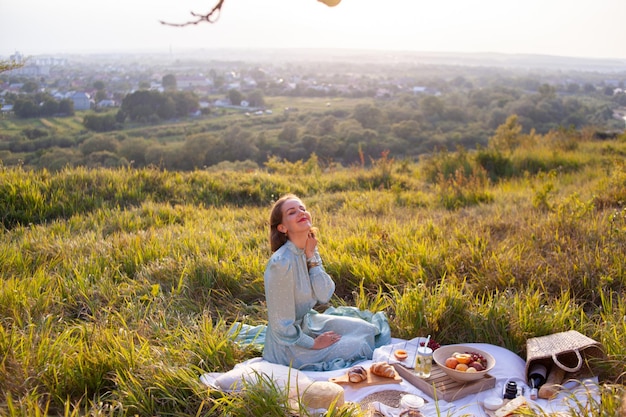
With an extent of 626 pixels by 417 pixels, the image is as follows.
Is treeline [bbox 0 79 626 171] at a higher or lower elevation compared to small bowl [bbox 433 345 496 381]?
lower

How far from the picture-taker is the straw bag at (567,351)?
134 inches

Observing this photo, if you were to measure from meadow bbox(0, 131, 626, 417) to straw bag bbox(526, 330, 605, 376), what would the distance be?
0.10 m

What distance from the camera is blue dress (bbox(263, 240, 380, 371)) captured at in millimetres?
3672

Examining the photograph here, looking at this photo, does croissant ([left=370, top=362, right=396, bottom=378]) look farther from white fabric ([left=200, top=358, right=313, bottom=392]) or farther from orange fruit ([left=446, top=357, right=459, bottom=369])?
white fabric ([left=200, top=358, right=313, bottom=392])

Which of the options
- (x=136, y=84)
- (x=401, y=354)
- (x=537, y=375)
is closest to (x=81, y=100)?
(x=136, y=84)

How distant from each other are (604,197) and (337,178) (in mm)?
4868

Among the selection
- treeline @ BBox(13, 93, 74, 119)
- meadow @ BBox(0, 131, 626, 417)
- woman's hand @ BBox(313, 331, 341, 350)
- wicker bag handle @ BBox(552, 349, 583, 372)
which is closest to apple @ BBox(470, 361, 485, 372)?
wicker bag handle @ BBox(552, 349, 583, 372)

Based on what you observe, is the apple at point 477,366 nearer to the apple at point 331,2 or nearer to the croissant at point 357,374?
the croissant at point 357,374

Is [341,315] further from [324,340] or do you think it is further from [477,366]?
[477,366]

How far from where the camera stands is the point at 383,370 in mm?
3545

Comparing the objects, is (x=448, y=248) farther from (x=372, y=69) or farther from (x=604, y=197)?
(x=372, y=69)

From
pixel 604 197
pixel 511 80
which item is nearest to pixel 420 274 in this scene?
pixel 604 197

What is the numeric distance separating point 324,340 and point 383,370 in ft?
1.57

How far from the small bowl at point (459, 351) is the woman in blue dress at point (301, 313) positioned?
1.72 feet
